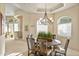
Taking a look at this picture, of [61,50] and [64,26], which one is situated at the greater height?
[64,26]

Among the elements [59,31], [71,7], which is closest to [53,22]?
[59,31]

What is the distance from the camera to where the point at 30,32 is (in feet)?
9.73

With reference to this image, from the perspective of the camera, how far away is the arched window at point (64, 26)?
297 centimetres

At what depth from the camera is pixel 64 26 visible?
3.01 metres

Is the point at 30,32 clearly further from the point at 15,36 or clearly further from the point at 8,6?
the point at 8,6

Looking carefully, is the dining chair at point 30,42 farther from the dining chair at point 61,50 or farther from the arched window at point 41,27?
the dining chair at point 61,50

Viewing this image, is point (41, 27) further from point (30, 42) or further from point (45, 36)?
point (30, 42)

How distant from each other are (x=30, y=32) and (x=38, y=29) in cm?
15

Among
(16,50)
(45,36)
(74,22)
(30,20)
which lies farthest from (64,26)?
(16,50)

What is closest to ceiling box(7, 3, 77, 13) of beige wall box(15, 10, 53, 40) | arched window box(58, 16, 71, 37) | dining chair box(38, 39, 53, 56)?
beige wall box(15, 10, 53, 40)

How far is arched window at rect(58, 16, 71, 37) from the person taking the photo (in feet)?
9.74

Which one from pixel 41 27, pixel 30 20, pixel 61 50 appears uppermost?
pixel 30 20

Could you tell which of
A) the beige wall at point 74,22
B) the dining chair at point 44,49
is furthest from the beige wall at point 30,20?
the beige wall at point 74,22

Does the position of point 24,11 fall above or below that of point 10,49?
above
